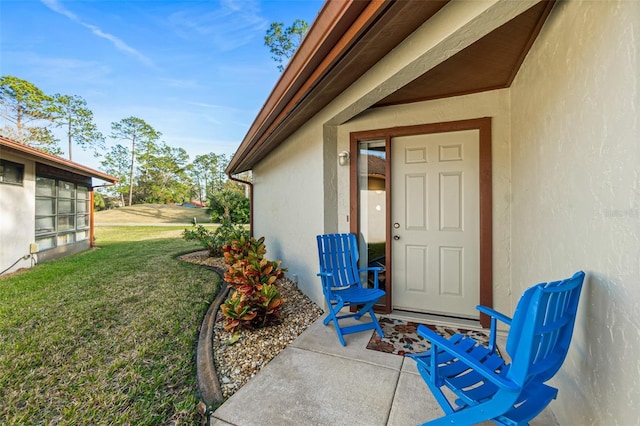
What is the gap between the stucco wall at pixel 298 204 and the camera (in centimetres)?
351

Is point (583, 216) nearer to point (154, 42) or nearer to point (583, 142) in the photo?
point (583, 142)

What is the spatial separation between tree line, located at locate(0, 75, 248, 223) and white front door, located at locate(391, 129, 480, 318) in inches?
295

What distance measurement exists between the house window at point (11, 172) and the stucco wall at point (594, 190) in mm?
8763

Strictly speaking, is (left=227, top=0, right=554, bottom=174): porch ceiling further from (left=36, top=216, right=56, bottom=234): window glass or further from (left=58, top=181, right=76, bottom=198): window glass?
(left=58, top=181, right=76, bottom=198): window glass

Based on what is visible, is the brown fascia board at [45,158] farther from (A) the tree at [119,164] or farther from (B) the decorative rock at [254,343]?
(A) the tree at [119,164]

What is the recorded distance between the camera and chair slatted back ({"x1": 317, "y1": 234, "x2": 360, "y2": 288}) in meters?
2.99

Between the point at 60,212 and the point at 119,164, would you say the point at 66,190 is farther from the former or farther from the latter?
the point at 119,164

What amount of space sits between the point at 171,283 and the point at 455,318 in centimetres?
441

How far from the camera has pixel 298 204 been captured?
4203mm

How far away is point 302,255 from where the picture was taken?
412 centimetres

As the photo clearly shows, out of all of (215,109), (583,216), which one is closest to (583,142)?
(583,216)

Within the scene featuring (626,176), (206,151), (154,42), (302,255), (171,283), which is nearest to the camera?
(626,176)

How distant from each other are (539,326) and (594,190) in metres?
0.74

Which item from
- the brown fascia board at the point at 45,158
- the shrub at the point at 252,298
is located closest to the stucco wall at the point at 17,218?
the brown fascia board at the point at 45,158
